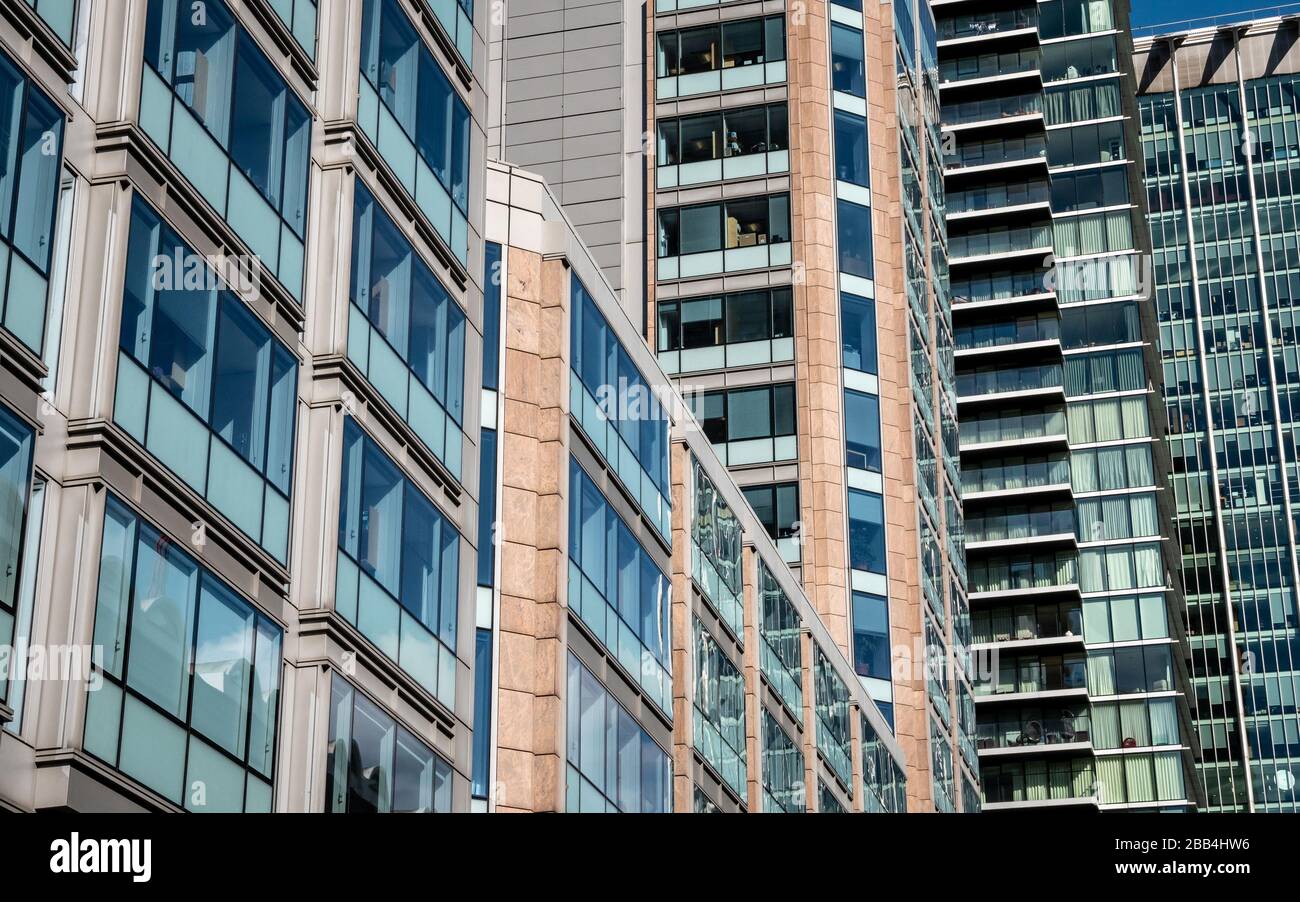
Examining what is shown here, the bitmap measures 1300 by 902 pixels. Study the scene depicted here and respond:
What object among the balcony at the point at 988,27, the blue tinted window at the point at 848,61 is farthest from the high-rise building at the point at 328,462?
the balcony at the point at 988,27

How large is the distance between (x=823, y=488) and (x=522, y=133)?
52.4ft

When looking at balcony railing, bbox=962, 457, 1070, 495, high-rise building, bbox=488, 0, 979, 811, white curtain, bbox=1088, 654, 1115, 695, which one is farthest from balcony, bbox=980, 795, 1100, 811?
high-rise building, bbox=488, 0, 979, 811

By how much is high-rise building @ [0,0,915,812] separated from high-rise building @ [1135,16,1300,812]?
87.3 m

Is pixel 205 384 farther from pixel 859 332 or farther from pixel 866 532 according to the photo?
pixel 859 332

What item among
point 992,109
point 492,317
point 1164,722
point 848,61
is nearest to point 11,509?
point 492,317

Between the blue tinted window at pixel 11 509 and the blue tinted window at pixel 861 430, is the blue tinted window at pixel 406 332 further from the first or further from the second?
the blue tinted window at pixel 861 430

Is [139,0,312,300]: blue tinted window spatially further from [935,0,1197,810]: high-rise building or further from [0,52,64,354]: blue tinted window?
[935,0,1197,810]: high-rise building

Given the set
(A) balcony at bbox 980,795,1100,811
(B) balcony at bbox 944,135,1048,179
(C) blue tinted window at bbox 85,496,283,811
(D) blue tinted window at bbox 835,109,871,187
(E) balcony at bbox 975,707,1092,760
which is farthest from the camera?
(B) balcony at bbox 944,135,1048,179

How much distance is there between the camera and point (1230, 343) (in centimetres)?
13700

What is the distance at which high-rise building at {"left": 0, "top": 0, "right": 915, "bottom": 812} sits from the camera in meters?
20.6

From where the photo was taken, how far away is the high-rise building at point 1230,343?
129500 millimetres
